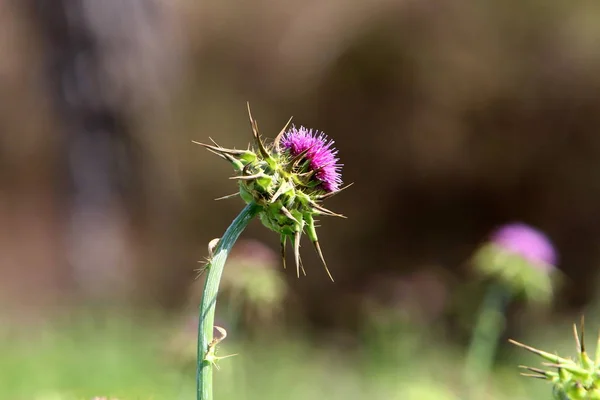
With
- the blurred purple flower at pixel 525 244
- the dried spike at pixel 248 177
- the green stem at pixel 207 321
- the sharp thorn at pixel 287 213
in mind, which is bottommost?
the green stem at pixel 207 321

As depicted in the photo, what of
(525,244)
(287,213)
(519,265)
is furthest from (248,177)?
(525,244)

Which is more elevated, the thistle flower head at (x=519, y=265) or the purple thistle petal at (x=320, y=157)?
the thistle flower head at (x=519, y=265)

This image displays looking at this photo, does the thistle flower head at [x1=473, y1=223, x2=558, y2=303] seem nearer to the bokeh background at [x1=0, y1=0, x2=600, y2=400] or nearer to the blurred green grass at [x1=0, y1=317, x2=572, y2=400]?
the blurred green grass at [x1=0, y1=317, x2=572, y2=400]

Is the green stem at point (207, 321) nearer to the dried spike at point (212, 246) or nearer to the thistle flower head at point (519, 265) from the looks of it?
the dried spike at point (212, 246)

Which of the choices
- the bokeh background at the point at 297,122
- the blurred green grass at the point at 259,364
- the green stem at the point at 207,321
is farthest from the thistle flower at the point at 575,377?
the bokeh background at the point at 297,122

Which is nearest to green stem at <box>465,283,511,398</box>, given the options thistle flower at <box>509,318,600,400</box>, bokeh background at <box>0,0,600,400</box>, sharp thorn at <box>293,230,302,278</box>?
thistle flower at <box>509,318,600,400</box>

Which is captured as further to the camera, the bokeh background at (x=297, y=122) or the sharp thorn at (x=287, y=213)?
the bokeh background at (x=297, y=122)
